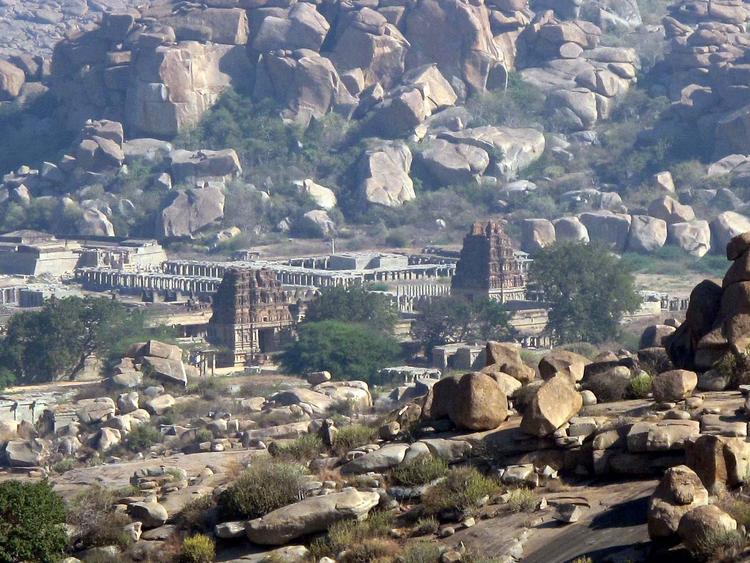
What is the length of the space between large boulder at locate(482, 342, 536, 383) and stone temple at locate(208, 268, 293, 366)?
136 feet

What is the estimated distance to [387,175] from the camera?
102 metres

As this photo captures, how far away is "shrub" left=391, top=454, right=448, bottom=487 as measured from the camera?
17656mm

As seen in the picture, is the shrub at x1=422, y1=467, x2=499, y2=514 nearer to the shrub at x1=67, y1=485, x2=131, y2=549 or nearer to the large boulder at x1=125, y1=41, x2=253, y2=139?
the shrub at x1=67, y1=485, x2=131, y2=549

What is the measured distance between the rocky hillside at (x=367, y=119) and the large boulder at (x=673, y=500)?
254 feet

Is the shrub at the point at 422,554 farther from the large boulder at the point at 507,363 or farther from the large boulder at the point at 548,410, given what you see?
the large boulder at the point at 507,363

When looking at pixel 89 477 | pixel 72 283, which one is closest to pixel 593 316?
pixel 72 283

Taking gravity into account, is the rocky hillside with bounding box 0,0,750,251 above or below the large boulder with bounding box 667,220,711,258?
above

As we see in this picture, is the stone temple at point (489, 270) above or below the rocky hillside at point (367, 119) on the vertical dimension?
below

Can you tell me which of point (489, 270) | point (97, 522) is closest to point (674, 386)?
point (97, 522)

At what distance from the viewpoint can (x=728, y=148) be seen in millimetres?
103500

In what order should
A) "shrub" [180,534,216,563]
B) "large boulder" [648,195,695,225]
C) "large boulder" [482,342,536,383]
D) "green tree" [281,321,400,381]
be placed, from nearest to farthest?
1. "shrub" [180,534,216,563]
2. "large boulder" [482,342,536,383]
3. "green tree" [281,321,400,381]
4. "large boulder" [648,195,695,225]

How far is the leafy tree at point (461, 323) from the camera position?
63656 mm

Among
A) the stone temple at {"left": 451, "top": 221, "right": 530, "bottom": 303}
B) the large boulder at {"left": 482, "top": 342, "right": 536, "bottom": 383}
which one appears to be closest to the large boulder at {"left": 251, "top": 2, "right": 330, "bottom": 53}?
the stone temple at {"left": 451, "top": 221, "right": 530, "bottom": 303}

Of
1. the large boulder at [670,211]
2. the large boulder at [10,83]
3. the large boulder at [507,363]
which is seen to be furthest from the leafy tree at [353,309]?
the large boulder at [10,83]
